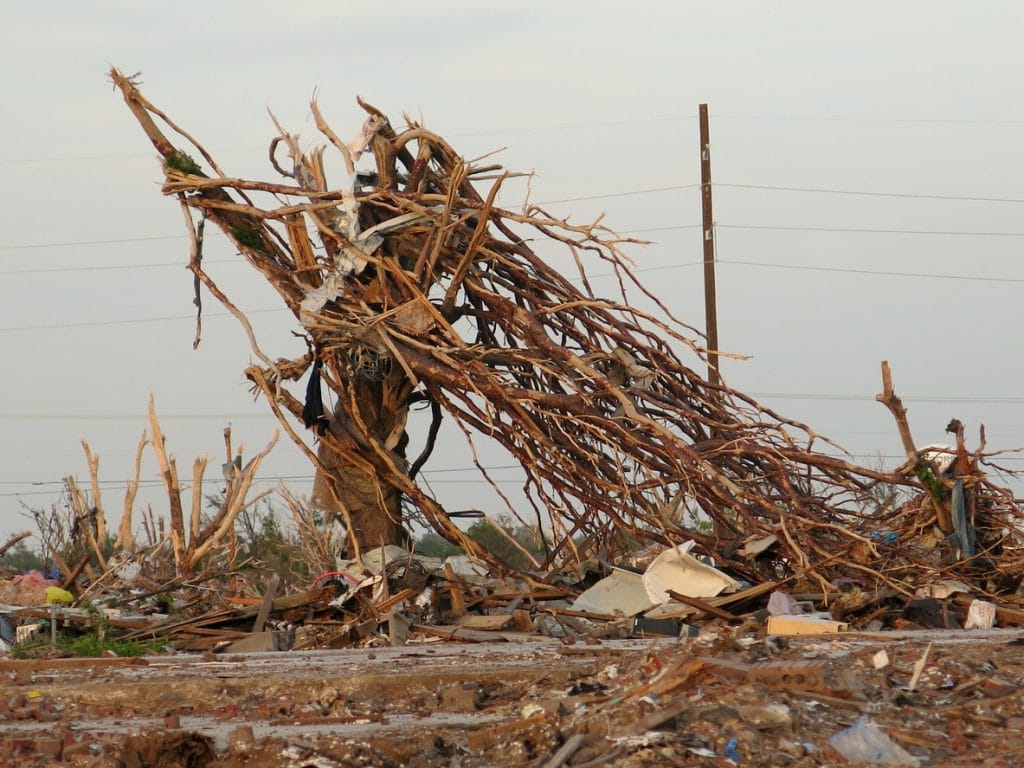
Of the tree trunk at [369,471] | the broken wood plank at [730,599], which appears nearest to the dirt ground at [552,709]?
the broken wood plank at [730,599]

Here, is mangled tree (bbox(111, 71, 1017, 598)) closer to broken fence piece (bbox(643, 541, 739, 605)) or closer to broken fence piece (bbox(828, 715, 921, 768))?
broken fence piece (bbox(643, 541, 739, 605))

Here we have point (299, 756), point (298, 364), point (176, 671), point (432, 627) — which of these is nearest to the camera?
point (299, 756)

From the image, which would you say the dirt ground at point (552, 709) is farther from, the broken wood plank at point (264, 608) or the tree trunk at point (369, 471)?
the tree trunk at point (369, 471)

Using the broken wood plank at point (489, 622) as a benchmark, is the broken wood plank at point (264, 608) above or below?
above

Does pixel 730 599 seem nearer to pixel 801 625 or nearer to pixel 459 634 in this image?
pixel 801 625

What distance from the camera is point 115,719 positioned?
17.4 feet

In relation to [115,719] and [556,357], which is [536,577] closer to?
[556,357]

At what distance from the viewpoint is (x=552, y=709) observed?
14.2ft

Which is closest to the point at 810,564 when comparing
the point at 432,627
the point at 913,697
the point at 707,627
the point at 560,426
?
the point at 707,627

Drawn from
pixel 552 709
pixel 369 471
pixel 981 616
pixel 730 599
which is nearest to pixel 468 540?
pixel 369 471

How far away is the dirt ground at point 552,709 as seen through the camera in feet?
12.7

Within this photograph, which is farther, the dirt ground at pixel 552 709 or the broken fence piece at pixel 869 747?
the dirt ground at pixel 552 709

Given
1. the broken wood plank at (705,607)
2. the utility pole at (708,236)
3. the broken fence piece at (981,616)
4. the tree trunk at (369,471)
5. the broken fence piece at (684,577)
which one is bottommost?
the broken fence piece at (981,616)

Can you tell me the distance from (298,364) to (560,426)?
2.16 metres
